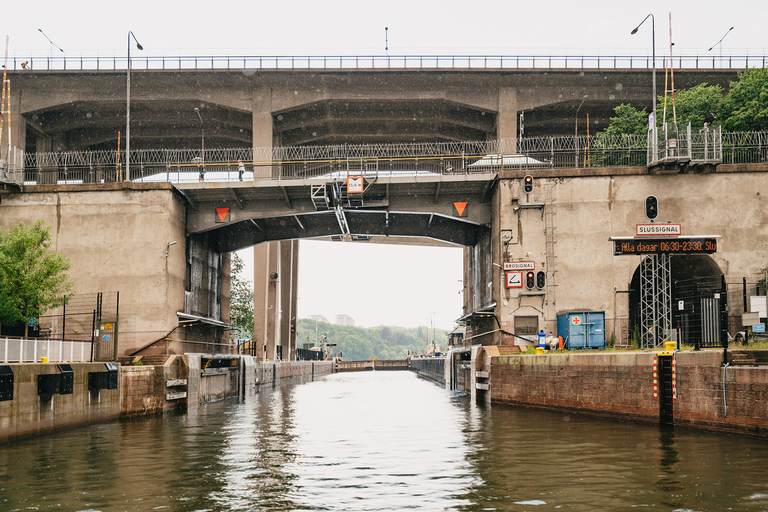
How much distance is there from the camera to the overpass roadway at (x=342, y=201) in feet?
153

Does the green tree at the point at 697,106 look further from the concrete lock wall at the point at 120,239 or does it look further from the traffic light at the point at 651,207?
the concrete lock wall at the point at 120,239

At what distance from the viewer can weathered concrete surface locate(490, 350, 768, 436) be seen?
23219 mm

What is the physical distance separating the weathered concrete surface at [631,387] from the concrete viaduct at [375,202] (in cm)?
687

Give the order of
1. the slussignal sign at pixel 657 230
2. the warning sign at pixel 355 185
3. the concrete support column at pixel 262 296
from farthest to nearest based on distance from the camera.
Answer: the concrete support column at pixel 262 296
the warning sign at pixel 355 185
the slussignal sign at pixel 657 230

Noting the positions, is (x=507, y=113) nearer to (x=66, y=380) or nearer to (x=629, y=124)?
(x=629, y=124)

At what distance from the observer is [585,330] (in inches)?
1690

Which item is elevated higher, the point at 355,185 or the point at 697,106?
the point at 697,106

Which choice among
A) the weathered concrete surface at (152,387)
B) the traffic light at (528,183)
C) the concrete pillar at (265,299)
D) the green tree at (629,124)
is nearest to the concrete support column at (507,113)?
the green tree at (629,124)

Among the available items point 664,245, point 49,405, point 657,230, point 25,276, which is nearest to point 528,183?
point 657,230

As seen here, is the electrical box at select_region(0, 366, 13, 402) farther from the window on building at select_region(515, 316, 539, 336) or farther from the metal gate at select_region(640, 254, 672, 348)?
the window on building at select_region(515, 316, 539, 336)

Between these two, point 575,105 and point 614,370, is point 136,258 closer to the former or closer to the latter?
point 614,370

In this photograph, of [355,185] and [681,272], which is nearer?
[355,185]

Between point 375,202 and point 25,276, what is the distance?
21355mm

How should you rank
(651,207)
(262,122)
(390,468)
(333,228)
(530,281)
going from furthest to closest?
(262,122) < (333,228) < (651,207) < (530,281) < (390,468)
